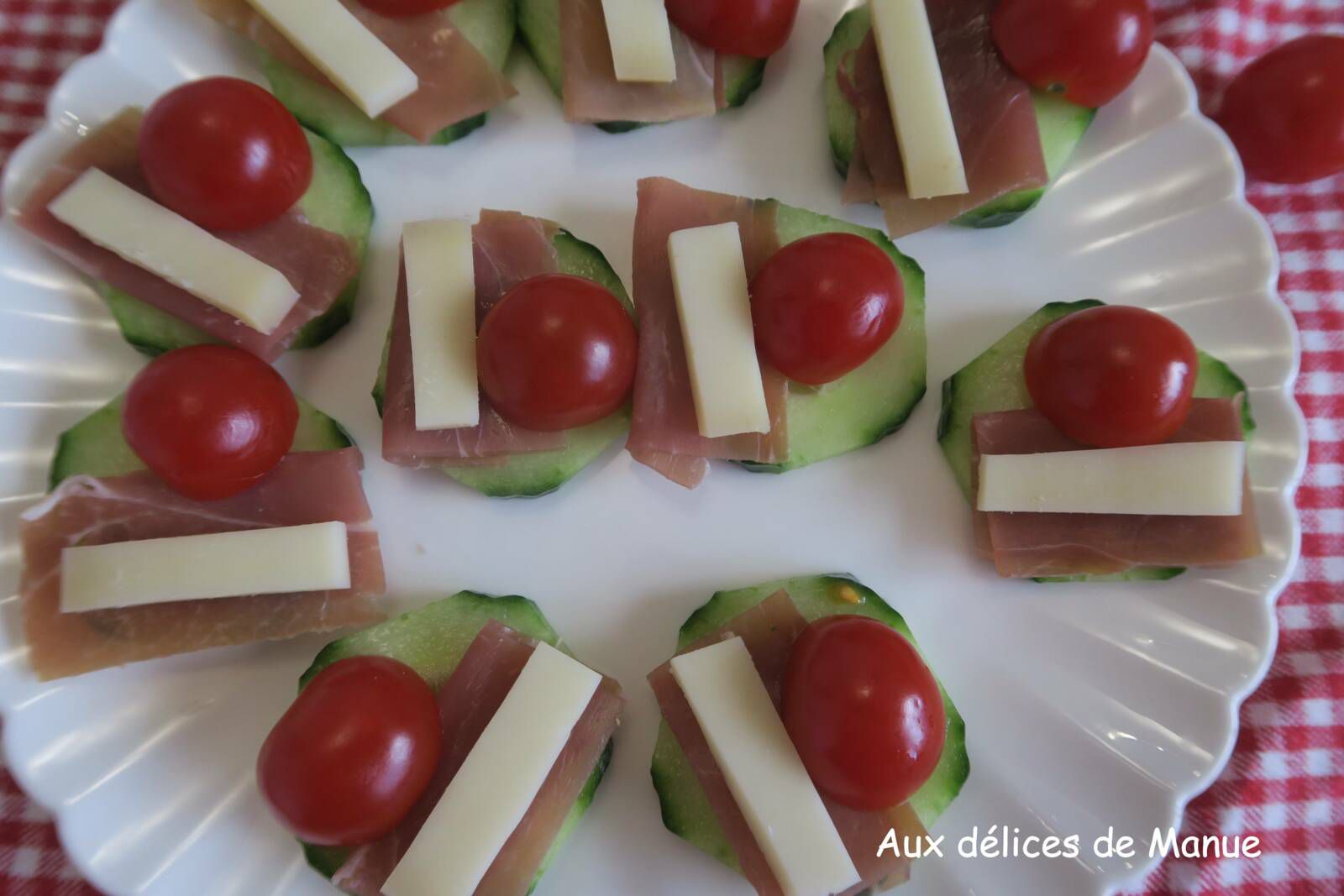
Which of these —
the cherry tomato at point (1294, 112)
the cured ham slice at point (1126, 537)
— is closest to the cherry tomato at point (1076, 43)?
the cherry tomato at point (1294, 112)

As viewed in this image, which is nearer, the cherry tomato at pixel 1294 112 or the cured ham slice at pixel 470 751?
the cured ham slice at pixel 470 751

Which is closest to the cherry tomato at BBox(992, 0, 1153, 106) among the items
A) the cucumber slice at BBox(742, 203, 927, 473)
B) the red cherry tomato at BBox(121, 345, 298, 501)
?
the cucumber slice at BBox(742, 203, 927, 473)

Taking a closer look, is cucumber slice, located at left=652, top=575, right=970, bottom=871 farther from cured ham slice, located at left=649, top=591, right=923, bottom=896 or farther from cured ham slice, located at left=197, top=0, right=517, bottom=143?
cured ham slice, located at left=197, top=0, right=517, bottom=143

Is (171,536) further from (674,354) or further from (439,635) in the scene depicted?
(674,354)

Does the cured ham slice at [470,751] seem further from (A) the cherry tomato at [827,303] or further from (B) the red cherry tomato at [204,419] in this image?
(A) the cherry tomato at [827,303]

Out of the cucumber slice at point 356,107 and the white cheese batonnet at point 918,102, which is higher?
the cucumber slice at point 356,107

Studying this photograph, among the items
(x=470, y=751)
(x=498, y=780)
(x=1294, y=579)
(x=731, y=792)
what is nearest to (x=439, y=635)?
(x=470, y=751)
